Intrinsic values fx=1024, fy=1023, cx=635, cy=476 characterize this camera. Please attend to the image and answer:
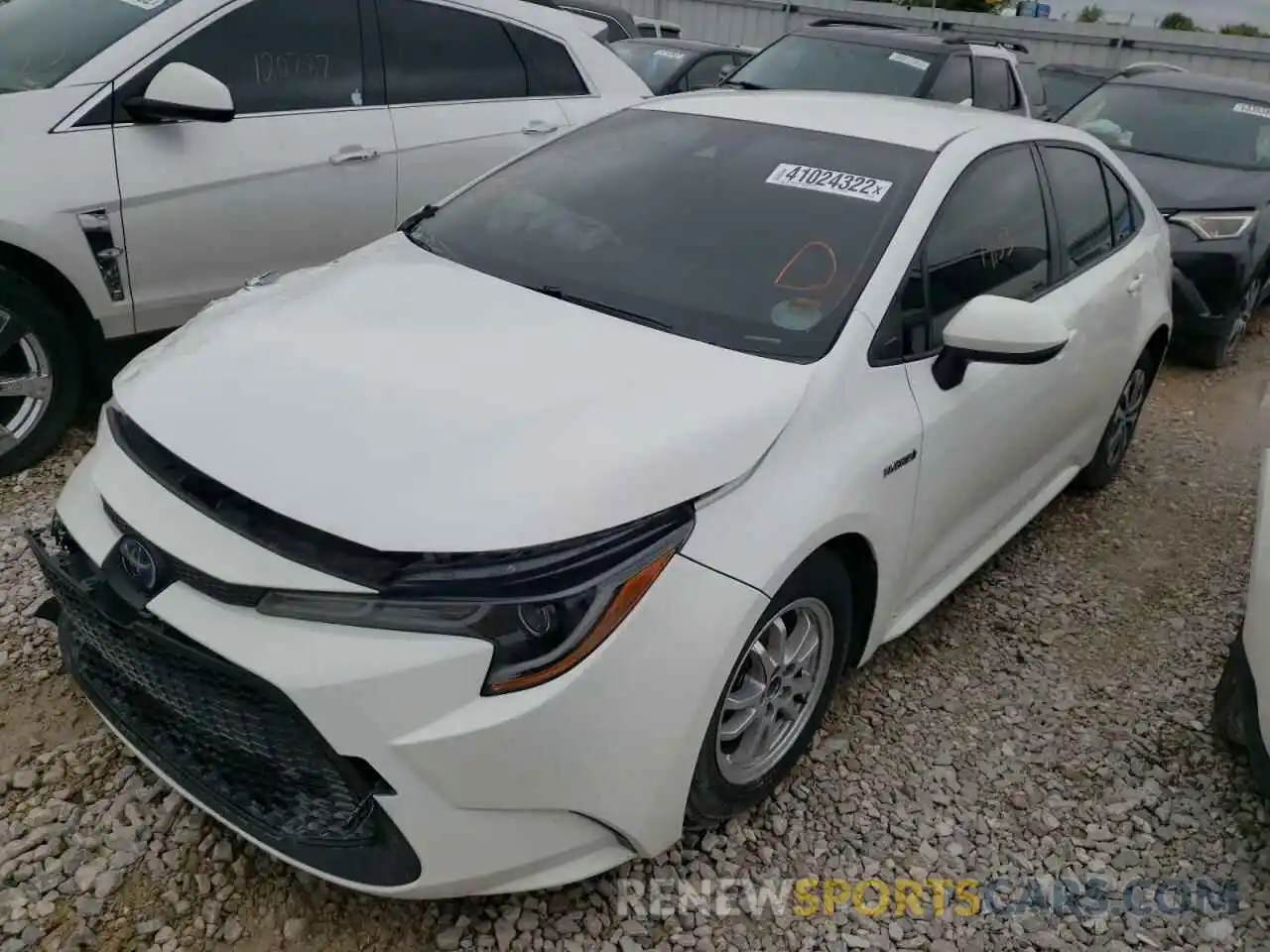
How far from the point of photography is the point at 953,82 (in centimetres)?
761

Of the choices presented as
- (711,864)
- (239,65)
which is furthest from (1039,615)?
(239,65)

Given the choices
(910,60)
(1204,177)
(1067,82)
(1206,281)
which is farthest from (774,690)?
(1067,82)

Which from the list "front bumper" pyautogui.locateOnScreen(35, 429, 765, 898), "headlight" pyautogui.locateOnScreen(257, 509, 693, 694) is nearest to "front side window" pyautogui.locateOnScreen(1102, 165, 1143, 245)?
"front bumper" pyautogui.locateOnScreen(35, 429, 765, 898)

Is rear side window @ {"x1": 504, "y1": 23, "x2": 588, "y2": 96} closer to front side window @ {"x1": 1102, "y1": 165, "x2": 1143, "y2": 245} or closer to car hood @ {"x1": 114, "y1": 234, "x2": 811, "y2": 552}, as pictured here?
front side window @ {"x1": 1102, "y1": 165, "x2": 1143, "y2": 245}

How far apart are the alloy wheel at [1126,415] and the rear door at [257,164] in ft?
10.3

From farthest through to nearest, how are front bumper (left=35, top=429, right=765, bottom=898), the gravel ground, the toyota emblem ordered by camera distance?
the gravel ground → the toyota emblem → front bumper (left=35, top=429, right=765, bottom=898)

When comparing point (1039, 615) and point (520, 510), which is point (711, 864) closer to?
point (520, 510)

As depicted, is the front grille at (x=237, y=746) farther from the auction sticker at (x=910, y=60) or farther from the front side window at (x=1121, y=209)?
the auction sticker at (x=910, y=60)

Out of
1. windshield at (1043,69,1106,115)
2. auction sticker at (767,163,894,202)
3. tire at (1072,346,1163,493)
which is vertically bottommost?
tire at (1072,346,1163,493)

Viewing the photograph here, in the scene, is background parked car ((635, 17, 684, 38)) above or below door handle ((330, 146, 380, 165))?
below

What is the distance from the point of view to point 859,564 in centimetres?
252

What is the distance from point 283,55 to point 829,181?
2323 mm

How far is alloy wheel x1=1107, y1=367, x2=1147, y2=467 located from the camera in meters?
4.26

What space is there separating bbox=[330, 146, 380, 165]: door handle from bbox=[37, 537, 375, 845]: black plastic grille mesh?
2.33 metres
